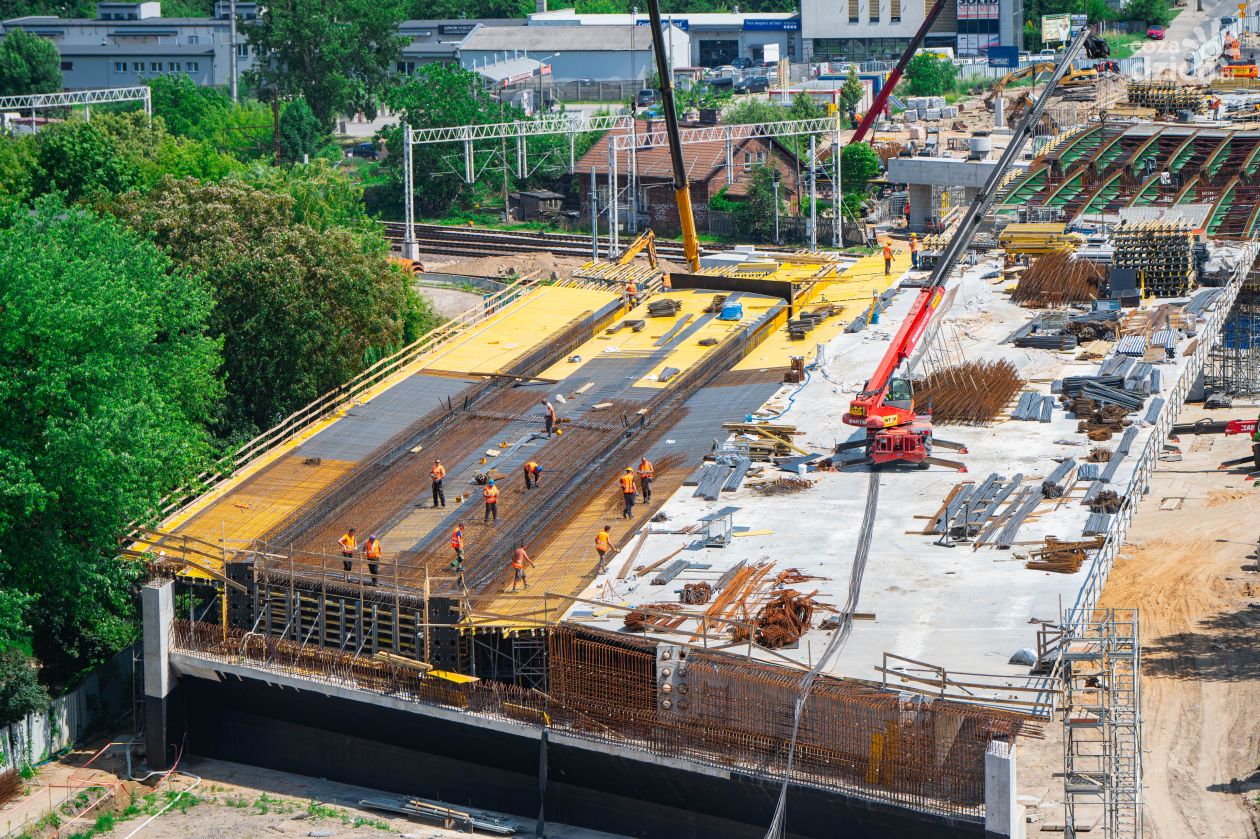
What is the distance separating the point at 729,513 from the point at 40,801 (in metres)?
18.3

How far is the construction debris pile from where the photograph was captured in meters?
72.4

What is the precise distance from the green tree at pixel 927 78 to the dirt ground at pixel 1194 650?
7879 centimetres

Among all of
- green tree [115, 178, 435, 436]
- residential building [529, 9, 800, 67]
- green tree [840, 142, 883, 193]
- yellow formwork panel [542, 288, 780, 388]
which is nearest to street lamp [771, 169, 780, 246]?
green tree [840, 142, 883, 193]

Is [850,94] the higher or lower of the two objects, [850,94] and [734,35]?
the lower

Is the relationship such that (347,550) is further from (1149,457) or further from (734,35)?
(734,35)

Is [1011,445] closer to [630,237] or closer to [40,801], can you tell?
[40,801]

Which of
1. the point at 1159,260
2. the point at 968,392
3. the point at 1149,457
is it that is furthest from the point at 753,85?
the point at 1149,457

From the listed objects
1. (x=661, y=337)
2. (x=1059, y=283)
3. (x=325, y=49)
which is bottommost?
(x=661, y=337)

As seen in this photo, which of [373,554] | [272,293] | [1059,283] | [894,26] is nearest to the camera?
[373,554]

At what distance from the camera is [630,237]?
357 ft

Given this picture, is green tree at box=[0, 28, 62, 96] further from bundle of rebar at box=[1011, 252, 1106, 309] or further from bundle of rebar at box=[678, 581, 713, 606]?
bundle of rebar at box=[678, 581, 713, 606]

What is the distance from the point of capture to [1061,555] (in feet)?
155

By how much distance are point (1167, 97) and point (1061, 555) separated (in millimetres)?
72049

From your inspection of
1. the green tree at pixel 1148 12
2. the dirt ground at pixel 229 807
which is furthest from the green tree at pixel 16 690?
the green tree at pixel 1148 12
